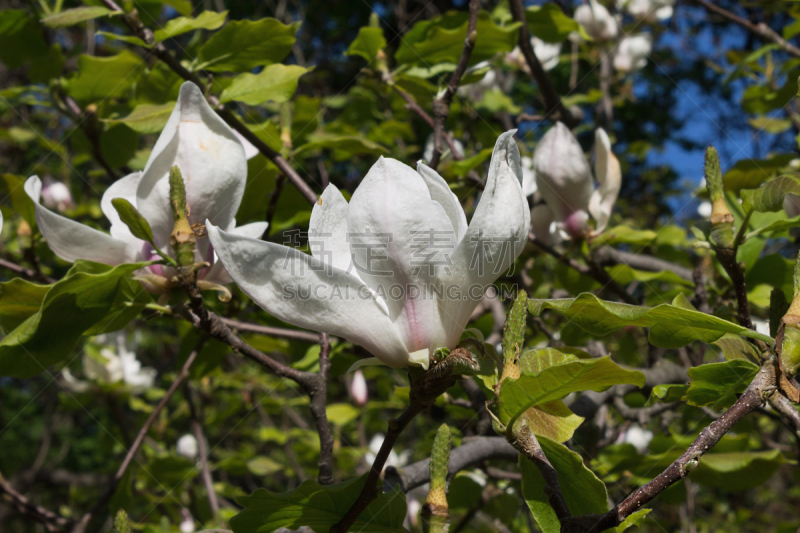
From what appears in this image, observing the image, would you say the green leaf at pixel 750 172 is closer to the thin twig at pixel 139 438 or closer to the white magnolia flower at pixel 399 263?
the white magnolia flower at pixel 399 263

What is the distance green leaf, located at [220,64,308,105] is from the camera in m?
0.97

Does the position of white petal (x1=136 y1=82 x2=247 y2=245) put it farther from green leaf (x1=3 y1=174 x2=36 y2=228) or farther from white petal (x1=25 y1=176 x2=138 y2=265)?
green leaf (x1=3 y1=174 x2=36 y2=228)

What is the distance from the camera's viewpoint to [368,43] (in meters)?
1.19

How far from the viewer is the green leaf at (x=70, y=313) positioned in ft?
2.03

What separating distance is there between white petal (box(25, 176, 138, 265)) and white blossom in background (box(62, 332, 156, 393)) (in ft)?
4.17

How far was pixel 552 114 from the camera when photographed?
4.20 ft

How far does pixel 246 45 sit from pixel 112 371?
55.3 inches

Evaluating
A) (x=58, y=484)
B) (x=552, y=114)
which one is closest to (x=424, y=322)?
(x=552, y=114)

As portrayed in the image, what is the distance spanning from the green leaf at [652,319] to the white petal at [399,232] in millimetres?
108

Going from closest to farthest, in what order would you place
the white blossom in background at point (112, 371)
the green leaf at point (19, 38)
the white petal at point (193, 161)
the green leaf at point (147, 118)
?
the white petal at point (193, 161)
the green leaf at point (147, 118)
the green leaf at point (19, 38)
the white blossom in background at point (112, 371)

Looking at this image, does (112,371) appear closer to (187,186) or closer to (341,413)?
(341,413)

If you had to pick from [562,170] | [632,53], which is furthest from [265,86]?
[632,53]

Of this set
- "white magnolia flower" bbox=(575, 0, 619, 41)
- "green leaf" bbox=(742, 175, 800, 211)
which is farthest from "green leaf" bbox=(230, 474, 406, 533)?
"white magnolia flower" bbox=(575, 0, 619, 41)

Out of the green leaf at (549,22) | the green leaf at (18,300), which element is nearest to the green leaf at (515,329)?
the green leaf at (18,300)
